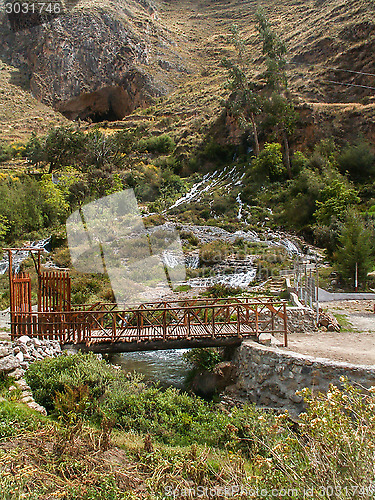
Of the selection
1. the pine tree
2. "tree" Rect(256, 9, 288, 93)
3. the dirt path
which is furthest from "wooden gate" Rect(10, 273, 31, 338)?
"tree" Rect(256, 9, 288, 93)

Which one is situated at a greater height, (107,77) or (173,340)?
(107,77)

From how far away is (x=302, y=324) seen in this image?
10078mm

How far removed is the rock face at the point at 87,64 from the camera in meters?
57.4

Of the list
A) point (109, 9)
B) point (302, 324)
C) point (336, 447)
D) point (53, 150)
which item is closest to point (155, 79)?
point (109, 9)

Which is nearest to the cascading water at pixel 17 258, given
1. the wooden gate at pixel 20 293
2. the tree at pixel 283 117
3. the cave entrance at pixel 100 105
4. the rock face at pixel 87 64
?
the wooden gate at pixel 20 293

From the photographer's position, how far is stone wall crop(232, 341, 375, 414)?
21.3ft

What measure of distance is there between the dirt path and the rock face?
52.9 m

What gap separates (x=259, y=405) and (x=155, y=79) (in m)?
59.8

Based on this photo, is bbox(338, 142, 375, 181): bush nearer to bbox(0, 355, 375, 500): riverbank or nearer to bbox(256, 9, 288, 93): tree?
bbox(256, 9, 288, 93): tree

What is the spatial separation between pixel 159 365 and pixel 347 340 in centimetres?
457

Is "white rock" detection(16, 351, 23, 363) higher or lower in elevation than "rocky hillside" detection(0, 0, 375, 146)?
lower

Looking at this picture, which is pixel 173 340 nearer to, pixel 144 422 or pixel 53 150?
pixel 144 422

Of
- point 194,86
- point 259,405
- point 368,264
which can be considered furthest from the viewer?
point 194,86

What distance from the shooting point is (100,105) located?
59.5 meters
